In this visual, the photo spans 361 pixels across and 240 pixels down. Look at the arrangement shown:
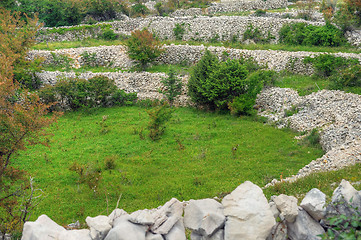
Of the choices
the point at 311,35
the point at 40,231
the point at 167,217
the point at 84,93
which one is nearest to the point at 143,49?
the point at 84,93

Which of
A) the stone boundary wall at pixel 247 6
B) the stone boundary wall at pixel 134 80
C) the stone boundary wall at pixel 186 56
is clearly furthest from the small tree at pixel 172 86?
the stone boundary wall at pixel 247 6

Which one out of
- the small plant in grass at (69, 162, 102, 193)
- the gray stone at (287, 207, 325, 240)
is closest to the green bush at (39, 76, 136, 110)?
the small plant in grass at (69, 162, 102, 193)

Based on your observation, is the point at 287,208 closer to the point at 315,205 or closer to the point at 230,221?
the point at 315,205

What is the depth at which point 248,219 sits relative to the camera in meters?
5.69

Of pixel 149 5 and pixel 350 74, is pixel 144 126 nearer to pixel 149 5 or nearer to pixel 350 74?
pixel 350 74

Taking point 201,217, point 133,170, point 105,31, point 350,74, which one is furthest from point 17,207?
point 105,31

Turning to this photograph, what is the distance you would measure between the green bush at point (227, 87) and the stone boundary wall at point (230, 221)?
12.3 metres

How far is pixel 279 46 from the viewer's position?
2575cm

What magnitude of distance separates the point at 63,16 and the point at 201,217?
3674cm

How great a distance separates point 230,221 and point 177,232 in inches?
39.2

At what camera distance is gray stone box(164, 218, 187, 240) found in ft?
19.1

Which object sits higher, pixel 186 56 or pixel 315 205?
pixel 315 205

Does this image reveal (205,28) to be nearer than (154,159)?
No

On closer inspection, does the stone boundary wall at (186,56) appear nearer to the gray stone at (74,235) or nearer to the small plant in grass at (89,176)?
the small plant in grass at (89,176)
